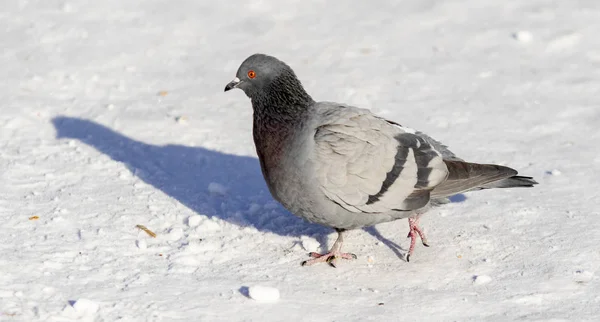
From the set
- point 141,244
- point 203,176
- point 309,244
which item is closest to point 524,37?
point 203,176

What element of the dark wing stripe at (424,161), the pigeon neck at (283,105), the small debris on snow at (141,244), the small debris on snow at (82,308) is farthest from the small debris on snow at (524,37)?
the small debris on snow at (82,308)

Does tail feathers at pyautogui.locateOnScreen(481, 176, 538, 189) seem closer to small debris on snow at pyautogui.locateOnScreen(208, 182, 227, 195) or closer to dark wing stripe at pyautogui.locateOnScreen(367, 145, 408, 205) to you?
dark wing stripe at pyautogui.locateOnScreen(367, 145, 408, 205)

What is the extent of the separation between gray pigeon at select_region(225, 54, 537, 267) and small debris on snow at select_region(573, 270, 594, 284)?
68 cm

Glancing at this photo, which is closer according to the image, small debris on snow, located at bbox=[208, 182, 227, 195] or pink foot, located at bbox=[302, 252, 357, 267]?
pink foot, located at bbox=[302, 252, 357, 267]

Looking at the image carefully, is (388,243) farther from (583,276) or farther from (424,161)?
(583,276)

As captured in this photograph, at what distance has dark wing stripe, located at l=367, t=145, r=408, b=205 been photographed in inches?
191

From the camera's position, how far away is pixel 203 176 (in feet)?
20.0

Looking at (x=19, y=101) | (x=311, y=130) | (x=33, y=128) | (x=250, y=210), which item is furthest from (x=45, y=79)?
(x=311, y=130)

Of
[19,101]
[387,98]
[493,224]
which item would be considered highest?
[19,101]

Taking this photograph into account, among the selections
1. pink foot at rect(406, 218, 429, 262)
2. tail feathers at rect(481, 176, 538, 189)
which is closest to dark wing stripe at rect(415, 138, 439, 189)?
pink foot at rect(406, 218, 429, 262)

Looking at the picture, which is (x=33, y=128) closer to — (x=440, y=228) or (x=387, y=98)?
(x=387, y=98)

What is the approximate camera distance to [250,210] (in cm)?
557

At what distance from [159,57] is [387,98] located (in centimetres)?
216

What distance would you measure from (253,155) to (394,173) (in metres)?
1.70
